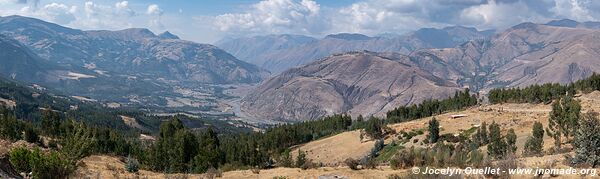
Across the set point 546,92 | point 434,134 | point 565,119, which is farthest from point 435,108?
point 565,119

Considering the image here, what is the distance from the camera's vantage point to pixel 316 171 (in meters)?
32.8

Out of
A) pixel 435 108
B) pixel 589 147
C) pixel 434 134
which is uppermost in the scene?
pixel 589 147

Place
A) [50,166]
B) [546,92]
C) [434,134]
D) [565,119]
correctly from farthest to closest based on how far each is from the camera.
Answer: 1. [546,92]
2. [434,134]
3. [565,119]
4. [50,166]

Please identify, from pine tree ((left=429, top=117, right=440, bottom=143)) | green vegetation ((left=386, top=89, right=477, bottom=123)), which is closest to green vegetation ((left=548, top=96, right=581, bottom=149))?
pine tree ((left=429, top=117, right=440, bottom=143))

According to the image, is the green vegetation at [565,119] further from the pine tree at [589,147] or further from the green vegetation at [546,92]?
the green vegetation at [546,92]

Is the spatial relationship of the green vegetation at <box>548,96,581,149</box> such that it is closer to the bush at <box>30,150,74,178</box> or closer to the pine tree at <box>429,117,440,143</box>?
the pine tree at <box>429,117,440,143</box>

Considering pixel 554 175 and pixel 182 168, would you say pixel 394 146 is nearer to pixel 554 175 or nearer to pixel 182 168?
pixel 182 168

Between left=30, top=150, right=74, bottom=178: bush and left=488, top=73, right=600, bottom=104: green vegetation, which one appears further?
left=488, top=73, right=600, bottom=104: green vegetation

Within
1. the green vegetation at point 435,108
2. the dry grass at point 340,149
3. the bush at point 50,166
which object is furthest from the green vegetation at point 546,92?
the bush at point 50,166

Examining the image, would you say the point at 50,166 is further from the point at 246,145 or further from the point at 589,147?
the point at 246,145

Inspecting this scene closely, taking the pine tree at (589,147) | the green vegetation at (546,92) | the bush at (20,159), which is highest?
the pine tree at (589,147)

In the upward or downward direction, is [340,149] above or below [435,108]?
below

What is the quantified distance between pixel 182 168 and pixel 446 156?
149ft

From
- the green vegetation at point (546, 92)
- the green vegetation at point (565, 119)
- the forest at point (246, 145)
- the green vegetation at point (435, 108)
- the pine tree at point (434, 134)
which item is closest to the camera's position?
the forest at point (246, 145)
